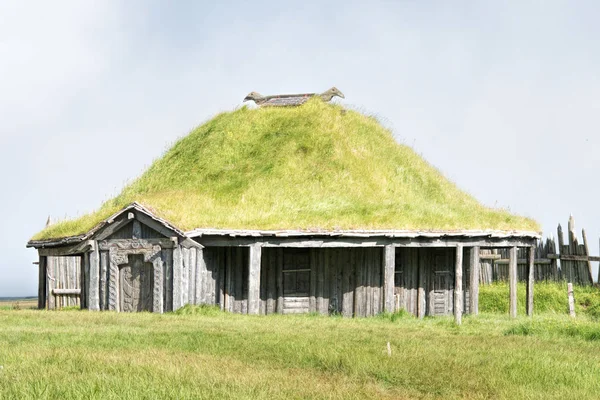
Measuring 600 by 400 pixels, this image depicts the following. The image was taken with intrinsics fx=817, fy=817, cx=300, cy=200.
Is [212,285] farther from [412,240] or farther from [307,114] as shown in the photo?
[307,114]

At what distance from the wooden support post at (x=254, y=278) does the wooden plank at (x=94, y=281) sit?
4.94 m

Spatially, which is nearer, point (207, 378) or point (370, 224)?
point (207, 378)

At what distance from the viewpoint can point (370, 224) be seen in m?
26.2

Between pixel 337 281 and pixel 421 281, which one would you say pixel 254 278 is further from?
pixel 421 281

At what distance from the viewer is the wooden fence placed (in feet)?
112

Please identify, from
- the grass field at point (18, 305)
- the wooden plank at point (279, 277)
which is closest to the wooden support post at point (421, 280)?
the wooden plank at point (279, 277)

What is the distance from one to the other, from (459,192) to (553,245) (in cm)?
470

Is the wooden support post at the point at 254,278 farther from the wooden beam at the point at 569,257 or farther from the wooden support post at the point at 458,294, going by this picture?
the wooden beam at the point at 569,257

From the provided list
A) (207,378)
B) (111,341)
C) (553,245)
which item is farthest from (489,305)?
(207,378)

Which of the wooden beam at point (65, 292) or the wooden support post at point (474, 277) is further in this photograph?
the wooden beam at point (65, 292)

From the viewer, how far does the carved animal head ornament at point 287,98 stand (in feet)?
122

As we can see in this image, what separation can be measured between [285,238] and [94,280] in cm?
631

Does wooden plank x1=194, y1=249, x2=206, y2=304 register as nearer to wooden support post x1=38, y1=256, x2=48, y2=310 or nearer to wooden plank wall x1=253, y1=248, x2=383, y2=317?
wooden plank wall x1=253, y1=248, x2=383, y2=317

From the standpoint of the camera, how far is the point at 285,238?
84.4ft
